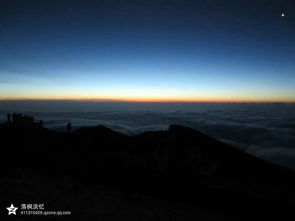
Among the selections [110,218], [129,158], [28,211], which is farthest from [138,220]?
[129,158]

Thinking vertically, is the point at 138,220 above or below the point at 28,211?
below

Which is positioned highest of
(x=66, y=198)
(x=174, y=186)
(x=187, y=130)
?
(x=187, y=130)

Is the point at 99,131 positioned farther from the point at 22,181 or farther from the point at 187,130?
the point at 22,181

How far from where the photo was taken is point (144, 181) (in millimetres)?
13633

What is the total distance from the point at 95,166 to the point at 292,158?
3642 inches

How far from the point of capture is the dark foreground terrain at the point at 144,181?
373 inches

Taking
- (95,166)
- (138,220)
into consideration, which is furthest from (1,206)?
(95,166)

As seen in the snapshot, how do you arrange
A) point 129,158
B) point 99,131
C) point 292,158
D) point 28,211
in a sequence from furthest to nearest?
point 292,158 → point 99,131 → point 129,158 → point 28,211

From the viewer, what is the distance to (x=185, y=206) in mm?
10523

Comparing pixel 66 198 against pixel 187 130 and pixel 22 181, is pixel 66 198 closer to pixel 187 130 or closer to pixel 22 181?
pixel 22 181

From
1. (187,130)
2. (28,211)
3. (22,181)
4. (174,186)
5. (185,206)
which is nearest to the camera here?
(28,211)

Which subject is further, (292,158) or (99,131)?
(292,158)

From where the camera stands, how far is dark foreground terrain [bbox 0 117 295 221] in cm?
948

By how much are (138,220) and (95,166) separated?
8.51 metres
